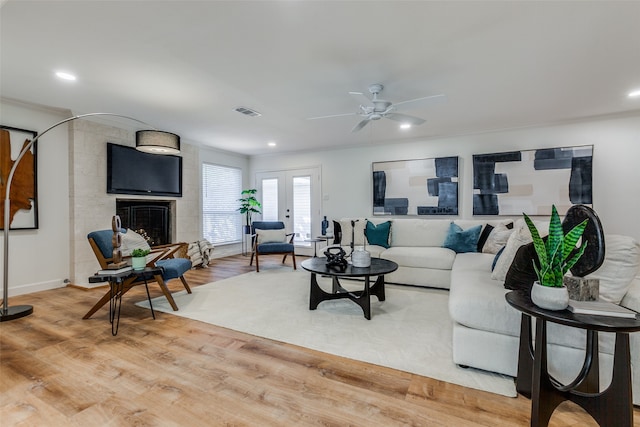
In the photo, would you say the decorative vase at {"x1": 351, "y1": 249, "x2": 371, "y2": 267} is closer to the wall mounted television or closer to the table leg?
the table leg

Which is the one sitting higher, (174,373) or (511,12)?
(511,12)

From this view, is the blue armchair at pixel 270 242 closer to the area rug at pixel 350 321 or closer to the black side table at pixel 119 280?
the area rug at pixel 350 321

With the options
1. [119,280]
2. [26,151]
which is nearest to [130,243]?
[119,280]

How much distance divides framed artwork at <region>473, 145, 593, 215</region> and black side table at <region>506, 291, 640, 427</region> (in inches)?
151

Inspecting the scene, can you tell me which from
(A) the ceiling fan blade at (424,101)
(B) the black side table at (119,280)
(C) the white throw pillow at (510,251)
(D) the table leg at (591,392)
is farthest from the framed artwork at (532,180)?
(B) the black side table at (119,280)

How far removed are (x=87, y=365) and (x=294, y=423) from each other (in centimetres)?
159

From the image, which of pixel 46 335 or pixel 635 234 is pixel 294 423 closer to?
pixel 46 335

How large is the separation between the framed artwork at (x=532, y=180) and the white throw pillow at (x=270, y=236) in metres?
3.49

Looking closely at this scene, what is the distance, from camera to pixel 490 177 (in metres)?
4.91

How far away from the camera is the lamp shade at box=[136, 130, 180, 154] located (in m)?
3.30

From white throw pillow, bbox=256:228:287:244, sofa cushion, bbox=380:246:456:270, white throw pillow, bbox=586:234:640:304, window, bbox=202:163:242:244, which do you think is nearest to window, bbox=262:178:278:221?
window, bbox=202:163:242:244

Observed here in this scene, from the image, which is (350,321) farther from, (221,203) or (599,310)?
(221,203)

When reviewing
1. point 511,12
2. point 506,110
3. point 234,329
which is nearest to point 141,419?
point 234,329

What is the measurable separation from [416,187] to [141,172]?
4.84 meters
